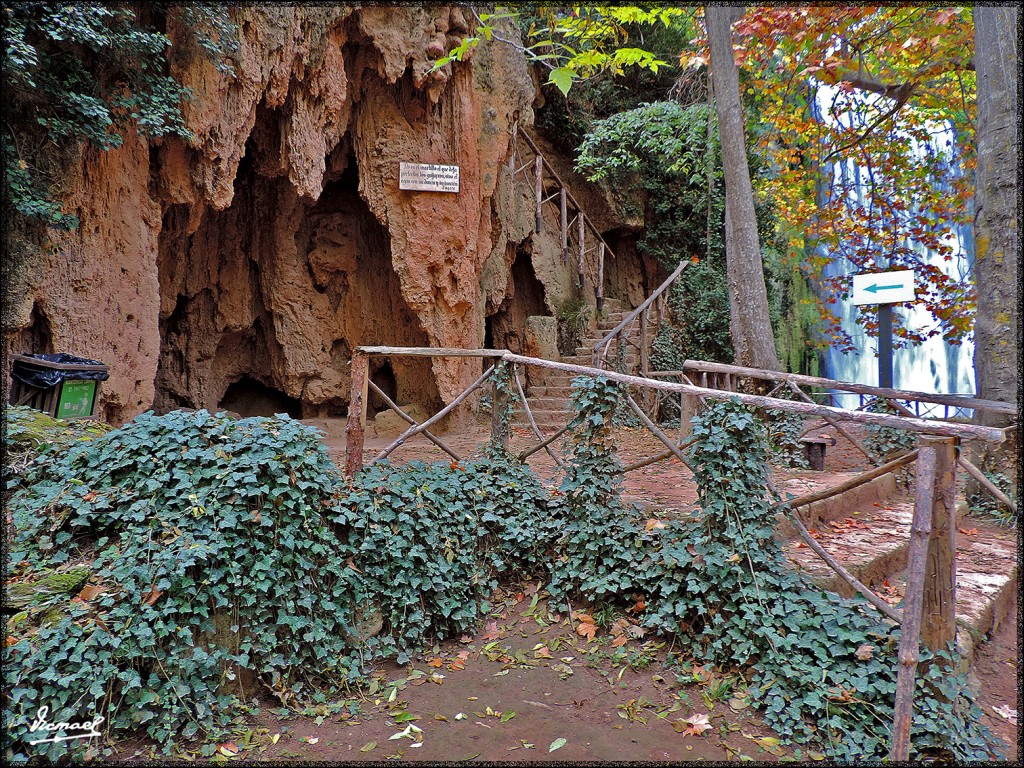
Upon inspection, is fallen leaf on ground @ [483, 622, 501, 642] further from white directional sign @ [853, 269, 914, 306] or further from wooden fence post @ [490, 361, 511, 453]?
white directional sign @ [853, 269, 914, 306]

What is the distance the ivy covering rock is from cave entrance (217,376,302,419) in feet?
23.2

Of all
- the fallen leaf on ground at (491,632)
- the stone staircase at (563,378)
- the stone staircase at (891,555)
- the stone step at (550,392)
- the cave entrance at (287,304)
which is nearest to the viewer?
the stone staircase at (891,555)

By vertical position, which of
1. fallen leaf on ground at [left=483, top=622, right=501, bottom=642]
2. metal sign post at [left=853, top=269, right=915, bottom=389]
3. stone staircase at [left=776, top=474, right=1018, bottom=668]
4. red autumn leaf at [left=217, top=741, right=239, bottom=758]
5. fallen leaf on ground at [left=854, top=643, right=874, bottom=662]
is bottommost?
red autumn leaf at [left=217, top=741, right=239, bottom=758]

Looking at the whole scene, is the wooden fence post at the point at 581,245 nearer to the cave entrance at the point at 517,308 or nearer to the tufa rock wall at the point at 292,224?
the cave entrance at the point at 517,308

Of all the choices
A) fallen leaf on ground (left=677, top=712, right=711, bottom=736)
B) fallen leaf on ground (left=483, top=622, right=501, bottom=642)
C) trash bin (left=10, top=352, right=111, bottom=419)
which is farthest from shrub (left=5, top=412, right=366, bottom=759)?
fallen leaf on ground (left=677, top=712, right=711, bottom=736)

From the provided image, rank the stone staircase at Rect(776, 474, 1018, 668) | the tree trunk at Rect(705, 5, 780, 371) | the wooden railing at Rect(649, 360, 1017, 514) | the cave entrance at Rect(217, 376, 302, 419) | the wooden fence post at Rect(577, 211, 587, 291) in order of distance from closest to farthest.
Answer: the stone staircase at Rect(776, 474, 1018, 668) < the wooden railing at Rect(649, 360, 1017, 514) < the tree trunk at Rect(705, 5, 780, 371) < the cave entrance at Rect(217, 376, 302, 419) < the wooden fence post at Rect(577, 211, 587, 291)

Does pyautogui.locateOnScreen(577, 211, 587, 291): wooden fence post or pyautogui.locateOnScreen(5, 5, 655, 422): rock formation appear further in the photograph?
pyautogui.locateOnScreen(577, 211, 587, 291): wooden fence post

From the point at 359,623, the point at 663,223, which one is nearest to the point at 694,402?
the point at 359,623

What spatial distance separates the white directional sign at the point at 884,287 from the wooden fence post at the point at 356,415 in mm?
4607

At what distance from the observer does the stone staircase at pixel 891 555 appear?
3623mm

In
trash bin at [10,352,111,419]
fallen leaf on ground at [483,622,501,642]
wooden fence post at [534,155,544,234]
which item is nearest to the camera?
fallen leaf on ground at [483,622,501,642]

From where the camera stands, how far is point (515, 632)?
4.06m

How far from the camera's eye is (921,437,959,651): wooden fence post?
2.74 meters

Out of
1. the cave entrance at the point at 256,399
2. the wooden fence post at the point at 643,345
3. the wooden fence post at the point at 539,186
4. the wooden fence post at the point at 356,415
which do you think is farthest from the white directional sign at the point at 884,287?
the cave entrance at the point at 256,399
